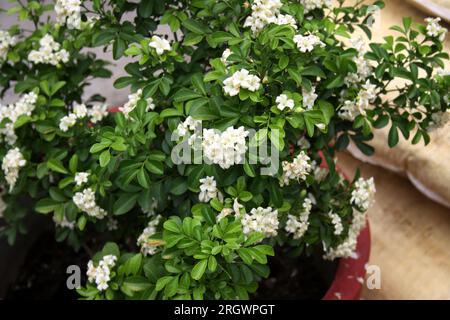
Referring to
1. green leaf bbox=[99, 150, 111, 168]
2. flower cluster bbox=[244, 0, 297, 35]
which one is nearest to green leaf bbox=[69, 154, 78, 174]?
green leaf bbox=[99, 150, 111, 168]

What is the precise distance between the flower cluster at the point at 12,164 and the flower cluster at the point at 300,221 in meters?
0.67

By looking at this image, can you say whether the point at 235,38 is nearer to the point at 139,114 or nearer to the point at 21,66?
the point at 139,114

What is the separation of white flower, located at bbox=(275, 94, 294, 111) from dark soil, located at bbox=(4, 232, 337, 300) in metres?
0.82

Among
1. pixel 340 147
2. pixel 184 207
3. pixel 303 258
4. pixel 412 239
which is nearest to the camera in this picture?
pixel 184 207

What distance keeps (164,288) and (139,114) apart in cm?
38

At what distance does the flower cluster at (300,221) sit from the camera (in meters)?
1.39

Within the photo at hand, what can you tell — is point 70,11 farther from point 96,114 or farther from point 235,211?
point 235,211

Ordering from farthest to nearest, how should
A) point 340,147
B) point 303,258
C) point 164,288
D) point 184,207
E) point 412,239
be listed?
point 412,239 < point 303,258 < point 340,147 < point 184,207 < point 164,288

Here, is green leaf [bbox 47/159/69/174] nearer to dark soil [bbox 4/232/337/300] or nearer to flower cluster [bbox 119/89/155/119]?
flower cluster [bbox 119/89/155/119]

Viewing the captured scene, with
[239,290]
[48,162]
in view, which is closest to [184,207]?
[239,290]

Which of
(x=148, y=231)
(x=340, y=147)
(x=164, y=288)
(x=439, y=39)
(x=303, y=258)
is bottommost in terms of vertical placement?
(x=303, y=258)

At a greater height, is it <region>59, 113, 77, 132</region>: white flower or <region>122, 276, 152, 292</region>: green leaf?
<region>59, 113, 77, 132</region>: white flower

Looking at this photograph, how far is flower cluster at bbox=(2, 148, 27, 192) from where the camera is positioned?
143 cm

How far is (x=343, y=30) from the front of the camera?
4.45ft
